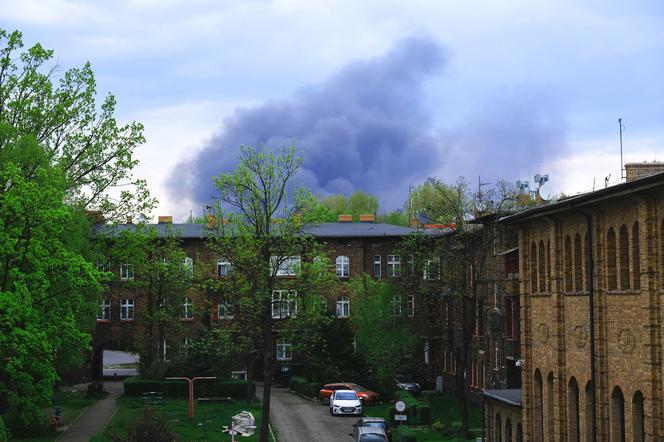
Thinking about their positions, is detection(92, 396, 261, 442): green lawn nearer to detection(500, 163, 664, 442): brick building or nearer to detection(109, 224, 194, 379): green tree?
detection(109, 224, 194, 379): green tree

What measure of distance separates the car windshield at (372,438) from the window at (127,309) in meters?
39.2

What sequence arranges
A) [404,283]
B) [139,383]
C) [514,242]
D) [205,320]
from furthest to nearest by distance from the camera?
[205,320] < [139,383] < [404,283] < [514,242]

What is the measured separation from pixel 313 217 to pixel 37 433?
50.3ft

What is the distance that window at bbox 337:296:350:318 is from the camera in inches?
2923

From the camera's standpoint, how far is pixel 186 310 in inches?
2685

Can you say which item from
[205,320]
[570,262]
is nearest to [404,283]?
[205,320]

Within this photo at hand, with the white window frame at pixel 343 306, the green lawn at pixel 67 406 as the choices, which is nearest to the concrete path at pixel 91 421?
the green lawn at pixel 67 406

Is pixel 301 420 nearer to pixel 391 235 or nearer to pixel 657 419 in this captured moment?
pixel 391 235

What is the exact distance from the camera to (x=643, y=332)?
22641 mm

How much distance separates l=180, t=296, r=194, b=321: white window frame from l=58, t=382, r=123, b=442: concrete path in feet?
23.5

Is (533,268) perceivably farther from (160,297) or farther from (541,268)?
(160,297)

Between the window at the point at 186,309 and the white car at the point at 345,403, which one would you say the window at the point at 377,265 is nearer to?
the window at the point at 186,309

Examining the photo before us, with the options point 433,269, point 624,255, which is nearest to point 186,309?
point 433,269

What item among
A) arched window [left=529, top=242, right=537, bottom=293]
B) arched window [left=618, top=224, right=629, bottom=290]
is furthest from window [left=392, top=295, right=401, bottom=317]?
arched window [left=618, top=224, right=629, bottom=290]
